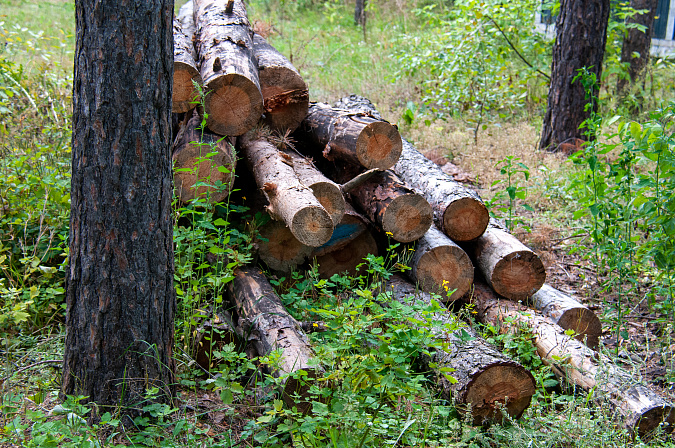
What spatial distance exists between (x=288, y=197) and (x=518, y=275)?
1814 millimetres

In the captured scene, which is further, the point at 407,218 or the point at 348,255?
the point at 348,255

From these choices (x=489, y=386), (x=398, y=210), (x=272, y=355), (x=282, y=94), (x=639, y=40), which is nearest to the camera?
(x=272, y=355)

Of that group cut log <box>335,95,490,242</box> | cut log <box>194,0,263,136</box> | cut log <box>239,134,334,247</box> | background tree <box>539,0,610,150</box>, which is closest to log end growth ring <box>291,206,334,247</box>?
cut log <box>239,134,334,247</box>

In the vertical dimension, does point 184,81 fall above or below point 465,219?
above

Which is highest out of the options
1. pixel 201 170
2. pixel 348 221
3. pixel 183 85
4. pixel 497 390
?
pixel 183 85

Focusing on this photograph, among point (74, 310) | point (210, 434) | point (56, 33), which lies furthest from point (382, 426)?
point (56, 33)

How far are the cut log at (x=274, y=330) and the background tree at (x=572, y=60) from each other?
17.2ft

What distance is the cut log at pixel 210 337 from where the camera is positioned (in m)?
2.91

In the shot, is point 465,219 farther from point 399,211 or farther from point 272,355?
point 272,355

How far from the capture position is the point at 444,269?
372 centimetres

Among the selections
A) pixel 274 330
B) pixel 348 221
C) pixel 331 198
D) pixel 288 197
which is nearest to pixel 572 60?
pixel 348 221

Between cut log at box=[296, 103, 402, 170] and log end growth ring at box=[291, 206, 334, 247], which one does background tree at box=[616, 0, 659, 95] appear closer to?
cut log at box=[296, 103, 402, 170]

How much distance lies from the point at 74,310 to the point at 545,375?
2.51m

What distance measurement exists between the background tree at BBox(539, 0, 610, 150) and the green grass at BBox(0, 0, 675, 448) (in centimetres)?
A: 63
